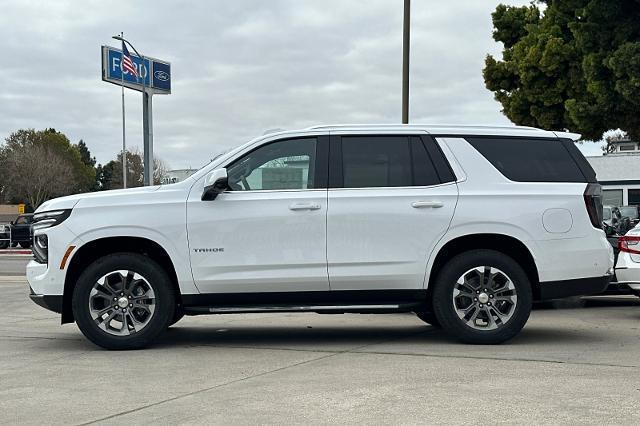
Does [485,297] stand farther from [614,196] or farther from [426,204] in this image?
[614,196]

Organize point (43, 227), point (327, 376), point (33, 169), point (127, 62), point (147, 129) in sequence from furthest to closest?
point (33, 169) < point (147, 129) < point (127, 62) < point (43, 227) < point (327, 376)

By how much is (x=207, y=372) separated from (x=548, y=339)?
11.5ft

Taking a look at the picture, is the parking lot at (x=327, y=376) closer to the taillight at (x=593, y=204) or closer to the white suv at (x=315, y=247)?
the white suv at (x=315, y=247)

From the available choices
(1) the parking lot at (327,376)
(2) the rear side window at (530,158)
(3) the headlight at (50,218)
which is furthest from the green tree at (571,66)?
(3) the headlight at (50,218)

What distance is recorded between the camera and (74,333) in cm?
926

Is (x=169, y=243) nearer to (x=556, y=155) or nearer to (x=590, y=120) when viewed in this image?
(x=556, y=155)

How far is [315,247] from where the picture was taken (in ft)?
25.0

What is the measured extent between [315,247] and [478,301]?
1.57 meters

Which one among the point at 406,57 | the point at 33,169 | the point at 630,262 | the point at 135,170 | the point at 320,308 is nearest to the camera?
the point at 320,308

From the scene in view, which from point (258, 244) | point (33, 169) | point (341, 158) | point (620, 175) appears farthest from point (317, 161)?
point (33, 169)

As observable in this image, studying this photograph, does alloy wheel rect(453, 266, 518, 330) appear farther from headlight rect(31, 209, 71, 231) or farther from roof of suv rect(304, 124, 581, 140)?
headlight rect(31, 209, 71, 231)

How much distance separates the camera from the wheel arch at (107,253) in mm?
7684

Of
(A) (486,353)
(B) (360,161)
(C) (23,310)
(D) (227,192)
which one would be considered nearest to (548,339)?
(A) (486,353)

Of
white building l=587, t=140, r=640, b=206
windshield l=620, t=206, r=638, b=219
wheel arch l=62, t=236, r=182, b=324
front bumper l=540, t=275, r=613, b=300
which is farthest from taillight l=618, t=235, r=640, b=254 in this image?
white building l=587, t=140, r=640, b=206
